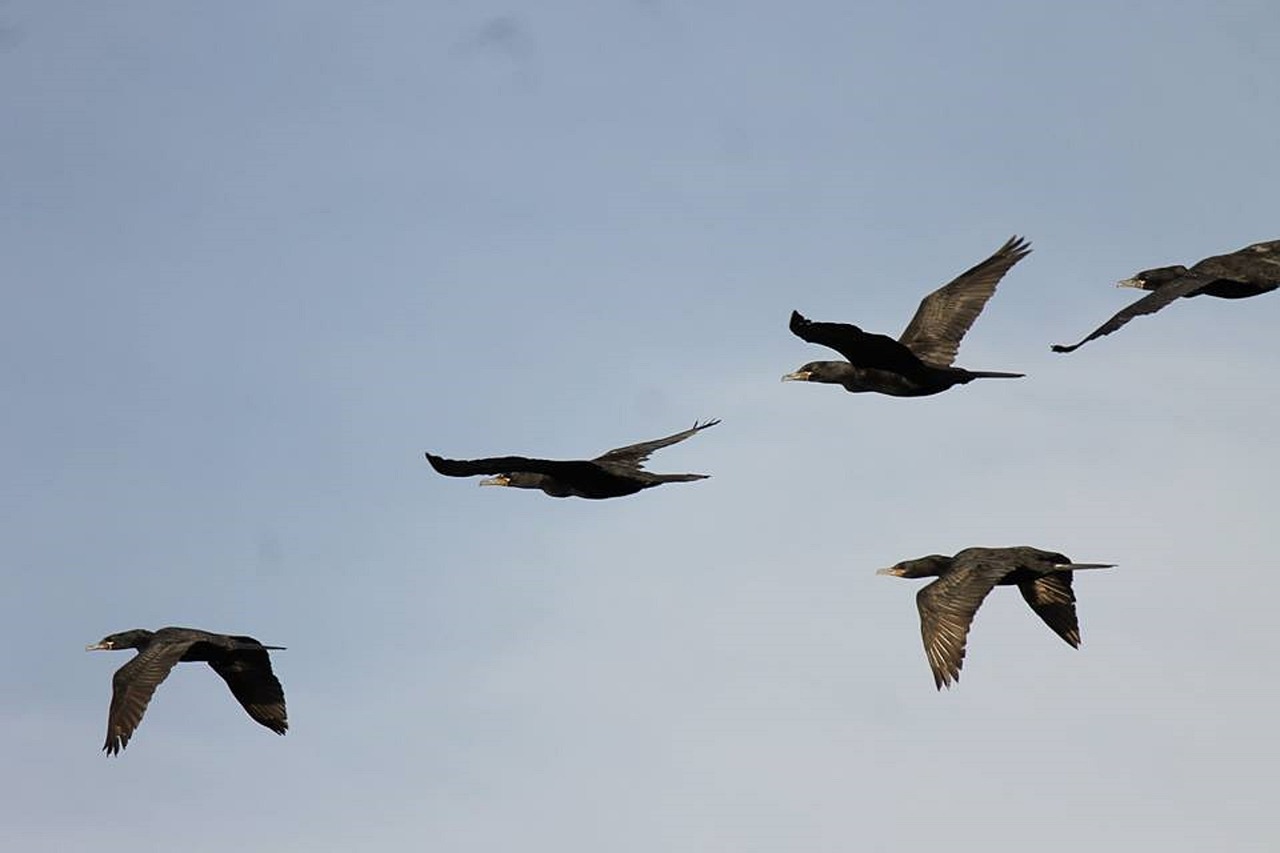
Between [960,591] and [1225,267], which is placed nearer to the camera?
[960,591]

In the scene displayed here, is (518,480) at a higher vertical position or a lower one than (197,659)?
higher

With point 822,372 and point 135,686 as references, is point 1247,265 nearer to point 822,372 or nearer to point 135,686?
point 822,372

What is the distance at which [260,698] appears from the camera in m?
25.3

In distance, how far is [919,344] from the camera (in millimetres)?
25766

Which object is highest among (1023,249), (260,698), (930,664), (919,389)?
(1023,249)

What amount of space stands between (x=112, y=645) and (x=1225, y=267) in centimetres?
1361

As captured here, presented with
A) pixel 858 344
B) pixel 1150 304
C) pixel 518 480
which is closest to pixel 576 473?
pixel 518 480

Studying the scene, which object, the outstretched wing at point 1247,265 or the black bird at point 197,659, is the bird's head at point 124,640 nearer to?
the black bird at point 197,659

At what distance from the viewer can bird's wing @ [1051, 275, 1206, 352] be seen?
21.4m

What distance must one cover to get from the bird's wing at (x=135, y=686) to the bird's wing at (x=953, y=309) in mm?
9049

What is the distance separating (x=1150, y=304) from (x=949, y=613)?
3.71 metres

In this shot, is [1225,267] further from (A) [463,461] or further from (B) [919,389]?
(A) [463,461]

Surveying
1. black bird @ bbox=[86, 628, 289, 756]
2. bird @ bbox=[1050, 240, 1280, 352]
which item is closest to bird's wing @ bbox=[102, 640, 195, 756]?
black bird @ bbox=[86, 628, 289, 756]

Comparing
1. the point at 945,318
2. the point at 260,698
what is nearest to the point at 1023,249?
the point at 945,318
